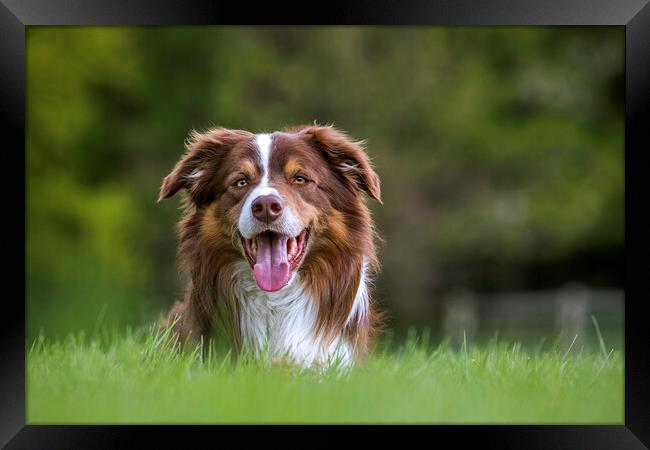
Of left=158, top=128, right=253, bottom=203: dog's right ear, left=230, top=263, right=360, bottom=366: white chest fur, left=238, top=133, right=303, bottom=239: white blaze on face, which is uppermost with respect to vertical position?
left=158, top=128, right=253, bottom=203: dog's right ear

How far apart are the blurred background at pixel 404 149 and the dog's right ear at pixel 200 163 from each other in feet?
27.5

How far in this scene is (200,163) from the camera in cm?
529

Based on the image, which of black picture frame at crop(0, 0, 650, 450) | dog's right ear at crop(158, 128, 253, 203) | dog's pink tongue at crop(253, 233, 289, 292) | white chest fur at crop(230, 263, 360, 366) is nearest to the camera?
black picture frame at crop(0, 0, 650, 450)

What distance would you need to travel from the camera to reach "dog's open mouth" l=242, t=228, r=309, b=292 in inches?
189

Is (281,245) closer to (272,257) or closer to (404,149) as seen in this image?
(272,257)

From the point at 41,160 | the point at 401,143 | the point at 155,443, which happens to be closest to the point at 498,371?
the point at 155,443

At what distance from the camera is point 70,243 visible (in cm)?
1477

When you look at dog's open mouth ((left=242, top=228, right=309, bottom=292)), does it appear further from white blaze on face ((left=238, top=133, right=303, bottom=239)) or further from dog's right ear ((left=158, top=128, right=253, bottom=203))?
dog's right ear ((left=158, top=128, right=253, bottom=203))

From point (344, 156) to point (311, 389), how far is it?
164cm

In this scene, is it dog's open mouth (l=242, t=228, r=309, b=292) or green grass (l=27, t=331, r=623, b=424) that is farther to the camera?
dog's open mouth (l=242, t=228, r=309, b=292)

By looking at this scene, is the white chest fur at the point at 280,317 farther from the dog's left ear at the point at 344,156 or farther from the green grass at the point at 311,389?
the dog's left ear at the point at 344,156

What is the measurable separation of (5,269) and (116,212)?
10999 millimetres

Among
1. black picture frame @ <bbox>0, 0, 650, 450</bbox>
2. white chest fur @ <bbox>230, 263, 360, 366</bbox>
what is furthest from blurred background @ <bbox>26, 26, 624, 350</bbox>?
black picture frame @ <bbox>0, 0, 650, 450</bbox>

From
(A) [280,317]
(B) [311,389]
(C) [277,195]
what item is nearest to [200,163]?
(C) [277,195]
